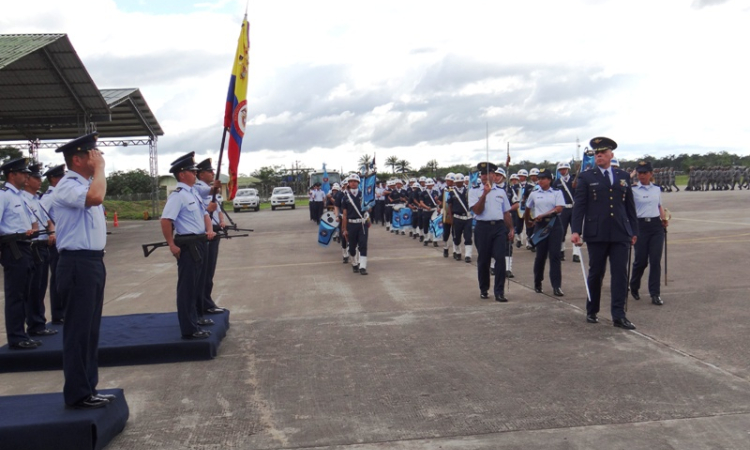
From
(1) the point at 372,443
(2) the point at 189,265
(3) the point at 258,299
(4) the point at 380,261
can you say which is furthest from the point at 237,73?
(4) the point at 380,261

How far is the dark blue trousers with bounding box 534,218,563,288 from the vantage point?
383 inches

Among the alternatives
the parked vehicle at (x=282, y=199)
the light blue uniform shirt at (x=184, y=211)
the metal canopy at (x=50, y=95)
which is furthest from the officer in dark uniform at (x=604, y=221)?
the parked vehicle at (x=282, y=199)

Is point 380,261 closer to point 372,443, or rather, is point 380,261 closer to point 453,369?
point 453,369

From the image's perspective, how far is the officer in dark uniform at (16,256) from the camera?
6820 mm

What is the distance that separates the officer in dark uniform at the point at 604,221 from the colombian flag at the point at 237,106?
160 inches

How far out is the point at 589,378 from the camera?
5648 mm

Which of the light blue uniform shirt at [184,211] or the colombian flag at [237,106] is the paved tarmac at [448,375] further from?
the colombian flag at [237,106]

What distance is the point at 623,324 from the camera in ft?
24.6

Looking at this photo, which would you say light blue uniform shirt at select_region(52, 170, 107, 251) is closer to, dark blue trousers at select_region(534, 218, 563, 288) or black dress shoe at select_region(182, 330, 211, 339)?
black dress shoe at select_region(182, 330, 211, 339)

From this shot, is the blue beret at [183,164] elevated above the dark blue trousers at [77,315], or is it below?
above

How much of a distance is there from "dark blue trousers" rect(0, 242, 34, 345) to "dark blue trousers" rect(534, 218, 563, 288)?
6.89 m

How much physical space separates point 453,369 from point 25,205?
508 centimetres

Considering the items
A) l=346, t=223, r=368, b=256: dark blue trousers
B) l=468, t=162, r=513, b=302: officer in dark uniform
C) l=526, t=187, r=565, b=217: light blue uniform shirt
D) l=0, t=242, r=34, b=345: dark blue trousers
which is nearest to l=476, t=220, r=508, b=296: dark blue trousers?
l=468, t=162, r=513, b=302: officer in dark uniform

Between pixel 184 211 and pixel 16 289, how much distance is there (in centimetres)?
198
